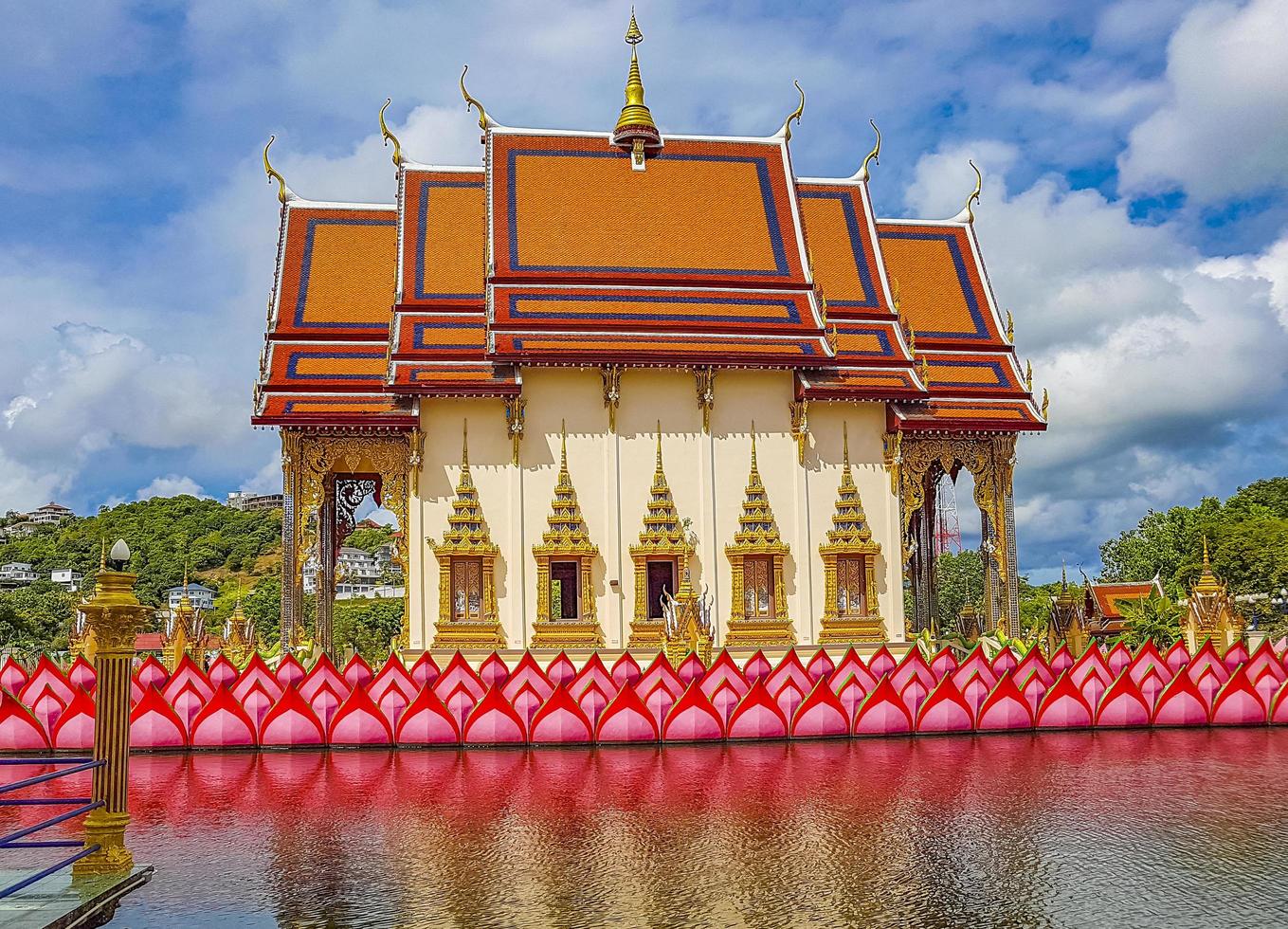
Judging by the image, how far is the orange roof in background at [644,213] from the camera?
66.8 ft

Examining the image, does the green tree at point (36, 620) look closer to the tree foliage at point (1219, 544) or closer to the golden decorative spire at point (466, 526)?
the golden decorative spire at point (466, 526)

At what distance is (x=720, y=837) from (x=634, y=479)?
11635mm

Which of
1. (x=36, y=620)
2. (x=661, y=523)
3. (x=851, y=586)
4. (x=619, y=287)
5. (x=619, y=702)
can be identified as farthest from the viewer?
(x=36, y=620)

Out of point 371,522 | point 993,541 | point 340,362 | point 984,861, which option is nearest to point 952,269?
point 993,541

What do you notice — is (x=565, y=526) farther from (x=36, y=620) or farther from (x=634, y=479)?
(x=36, y=620)

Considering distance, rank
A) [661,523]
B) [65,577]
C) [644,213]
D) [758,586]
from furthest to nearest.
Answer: [65,577], [644,213], [758,586], [661,523]

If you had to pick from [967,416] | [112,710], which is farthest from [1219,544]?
[112,710]

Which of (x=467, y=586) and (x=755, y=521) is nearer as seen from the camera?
(x=467, y=586)

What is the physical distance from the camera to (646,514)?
18.9 meters

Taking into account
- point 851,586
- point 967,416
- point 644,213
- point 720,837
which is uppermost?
point 644,213

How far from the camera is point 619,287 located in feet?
66.0

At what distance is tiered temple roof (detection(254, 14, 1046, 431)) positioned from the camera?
1909 centimetres

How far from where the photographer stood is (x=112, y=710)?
6586 millimetres

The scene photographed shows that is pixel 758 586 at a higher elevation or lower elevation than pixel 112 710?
higher
